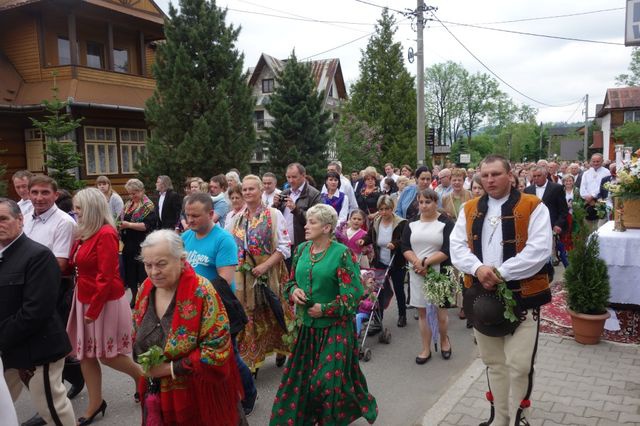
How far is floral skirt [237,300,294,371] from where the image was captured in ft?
17.5

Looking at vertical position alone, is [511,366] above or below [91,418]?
above

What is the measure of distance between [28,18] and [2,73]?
2300mm

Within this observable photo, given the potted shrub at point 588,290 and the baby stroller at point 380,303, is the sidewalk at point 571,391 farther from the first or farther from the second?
the baby stroller at point 380,303

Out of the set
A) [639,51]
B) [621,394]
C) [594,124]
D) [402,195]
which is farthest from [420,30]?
[594,124]

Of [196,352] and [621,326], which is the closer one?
[196,352]

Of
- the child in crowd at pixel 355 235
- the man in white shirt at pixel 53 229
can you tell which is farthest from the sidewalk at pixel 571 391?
the man in white shirt at pixel 53 229

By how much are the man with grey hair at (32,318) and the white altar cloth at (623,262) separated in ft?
20.0

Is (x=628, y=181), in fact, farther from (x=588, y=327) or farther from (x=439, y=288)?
(x=439, y=288)

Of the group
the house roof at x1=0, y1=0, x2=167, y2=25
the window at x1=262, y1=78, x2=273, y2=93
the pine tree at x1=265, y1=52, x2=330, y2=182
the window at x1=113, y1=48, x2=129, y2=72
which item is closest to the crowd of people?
the house roof at x1=0, y1=0, x2=167, y2=25

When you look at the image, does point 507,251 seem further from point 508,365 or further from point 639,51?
point 639,51

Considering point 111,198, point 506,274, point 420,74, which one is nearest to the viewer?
point 506,274

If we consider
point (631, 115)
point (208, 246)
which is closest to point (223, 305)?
point (208, 246)

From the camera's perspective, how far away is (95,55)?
2208 cm

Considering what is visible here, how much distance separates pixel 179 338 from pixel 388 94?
117 ft
